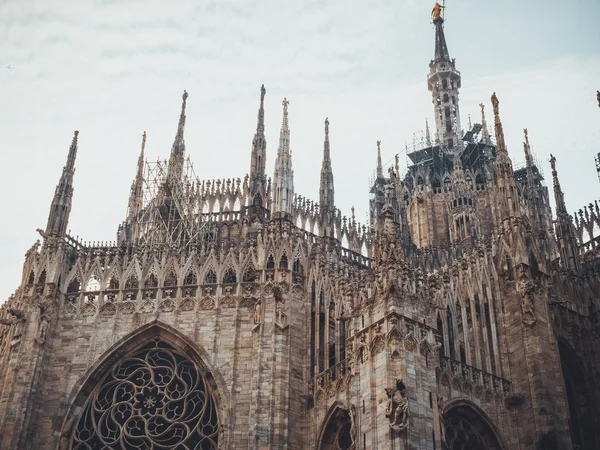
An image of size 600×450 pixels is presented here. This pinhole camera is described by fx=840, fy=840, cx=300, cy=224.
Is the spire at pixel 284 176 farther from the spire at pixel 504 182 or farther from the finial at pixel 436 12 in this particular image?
the finial at pixel 436 12

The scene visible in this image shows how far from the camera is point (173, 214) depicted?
3372 cm

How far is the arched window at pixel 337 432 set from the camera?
2394 cm

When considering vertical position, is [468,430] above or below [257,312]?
below

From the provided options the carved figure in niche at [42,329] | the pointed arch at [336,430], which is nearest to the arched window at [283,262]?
the pointed arch at [336,430]

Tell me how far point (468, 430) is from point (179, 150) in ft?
63.1

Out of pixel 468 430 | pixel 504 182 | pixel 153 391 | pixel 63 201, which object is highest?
pixel 63 201

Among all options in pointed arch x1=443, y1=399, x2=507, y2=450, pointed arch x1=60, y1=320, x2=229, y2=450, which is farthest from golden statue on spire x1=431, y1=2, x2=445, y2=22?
pointed arch x1=443, y1=399, x2=507, y2=450

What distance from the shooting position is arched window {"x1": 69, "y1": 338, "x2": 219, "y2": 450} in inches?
1021

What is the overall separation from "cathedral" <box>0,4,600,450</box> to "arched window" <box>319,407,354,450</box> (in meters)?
0.05

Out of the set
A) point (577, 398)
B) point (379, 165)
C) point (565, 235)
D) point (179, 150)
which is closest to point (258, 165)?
point (179, 150)

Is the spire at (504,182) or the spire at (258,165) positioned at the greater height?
the spire at (258,165)

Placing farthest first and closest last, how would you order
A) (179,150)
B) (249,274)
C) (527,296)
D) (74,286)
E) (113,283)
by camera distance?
(179,150) → (113,283) → (74,286) → (249,274) → (527,296)

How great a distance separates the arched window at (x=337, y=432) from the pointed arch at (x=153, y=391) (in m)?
3.24

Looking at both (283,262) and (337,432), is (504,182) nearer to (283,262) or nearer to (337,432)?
(283,262)
